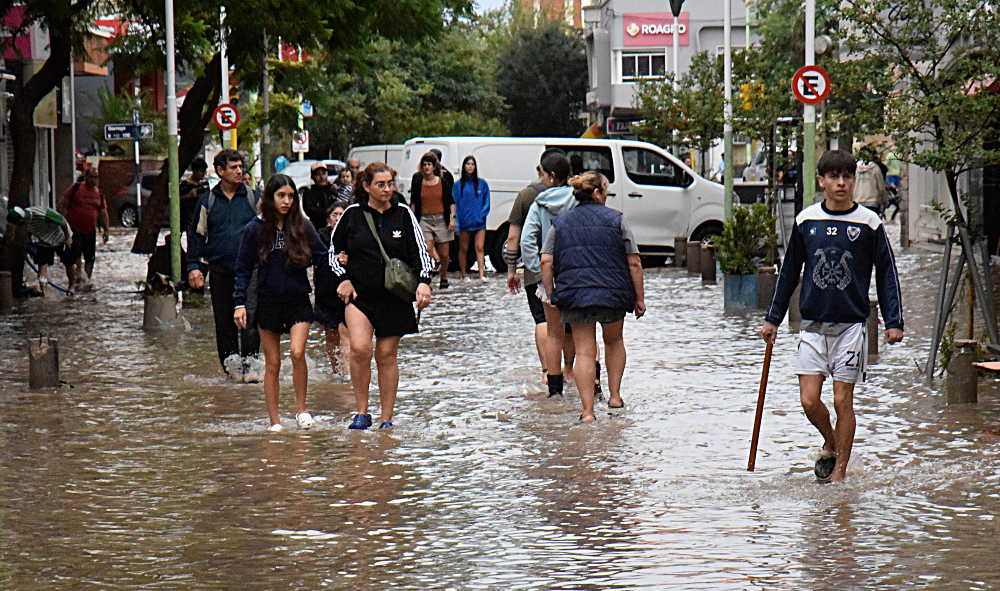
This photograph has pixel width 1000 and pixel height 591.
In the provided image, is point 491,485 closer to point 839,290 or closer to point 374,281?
point 839,290

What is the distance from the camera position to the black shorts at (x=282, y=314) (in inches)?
392

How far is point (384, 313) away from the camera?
9.83m

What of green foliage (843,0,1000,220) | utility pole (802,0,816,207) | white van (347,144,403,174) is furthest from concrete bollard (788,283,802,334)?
white van (347,144,403,174)

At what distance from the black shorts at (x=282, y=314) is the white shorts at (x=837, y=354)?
3572 mm

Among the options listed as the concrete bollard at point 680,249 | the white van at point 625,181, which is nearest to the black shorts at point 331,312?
the white van at point 625,181

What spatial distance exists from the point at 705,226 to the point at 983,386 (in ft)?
46.2

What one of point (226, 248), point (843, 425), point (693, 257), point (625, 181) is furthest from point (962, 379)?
point (625, 181)

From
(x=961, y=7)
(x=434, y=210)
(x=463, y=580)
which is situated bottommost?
(x=463, y=580)

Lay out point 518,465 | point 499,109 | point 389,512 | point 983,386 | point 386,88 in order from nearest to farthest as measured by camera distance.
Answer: point 389,512, point 518,465, point 983,386, point 386,88, point 499,109

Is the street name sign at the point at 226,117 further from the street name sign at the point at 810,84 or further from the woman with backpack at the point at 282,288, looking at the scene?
the woman with backpack at the point at 282,288

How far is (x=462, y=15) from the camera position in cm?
2153

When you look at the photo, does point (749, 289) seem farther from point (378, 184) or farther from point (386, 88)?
point (386, 88)

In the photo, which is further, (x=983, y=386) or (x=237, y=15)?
(x=237, y=15)

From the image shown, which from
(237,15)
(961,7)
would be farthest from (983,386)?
(237,15)
